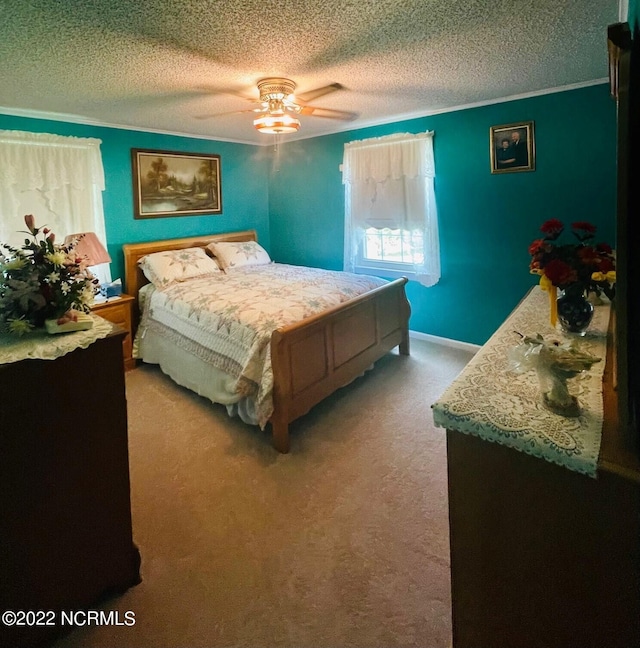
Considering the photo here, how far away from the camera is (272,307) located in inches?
115

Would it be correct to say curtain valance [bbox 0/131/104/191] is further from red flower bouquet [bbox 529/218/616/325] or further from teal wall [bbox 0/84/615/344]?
red flower bouquet [bbox 529/218/616/325]

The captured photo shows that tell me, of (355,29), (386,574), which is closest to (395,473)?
(386,574)

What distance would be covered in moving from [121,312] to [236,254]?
4.52 ft

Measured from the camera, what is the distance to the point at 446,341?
4.31 metres

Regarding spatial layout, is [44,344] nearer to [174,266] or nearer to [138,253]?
[174,266]

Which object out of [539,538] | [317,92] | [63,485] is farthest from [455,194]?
[63,485]

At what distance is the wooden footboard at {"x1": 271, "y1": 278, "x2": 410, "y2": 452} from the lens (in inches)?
99.9

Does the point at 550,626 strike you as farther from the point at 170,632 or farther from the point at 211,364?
the point at 211,364

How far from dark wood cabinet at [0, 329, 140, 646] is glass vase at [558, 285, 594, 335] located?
174 centimetres

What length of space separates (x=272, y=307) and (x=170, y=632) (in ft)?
6.23

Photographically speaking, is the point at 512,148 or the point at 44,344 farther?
the point at 512,148

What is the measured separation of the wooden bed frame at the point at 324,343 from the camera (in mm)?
2541

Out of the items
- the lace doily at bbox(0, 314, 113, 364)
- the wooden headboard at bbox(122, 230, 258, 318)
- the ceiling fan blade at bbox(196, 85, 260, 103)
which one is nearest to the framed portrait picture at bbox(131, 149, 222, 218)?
the wooden headboard at bbox(122, 230, 258, 318)

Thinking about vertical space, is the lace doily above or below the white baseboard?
above
